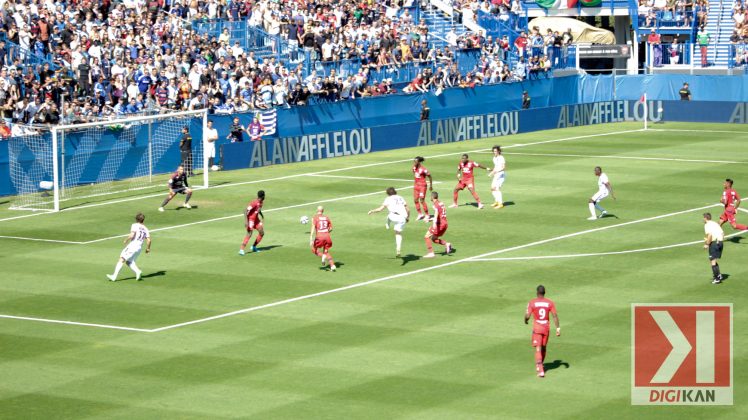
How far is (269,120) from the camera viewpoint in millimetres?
59625

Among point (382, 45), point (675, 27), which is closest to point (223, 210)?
point (382, 45)

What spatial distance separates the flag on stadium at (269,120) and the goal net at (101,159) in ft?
13.2

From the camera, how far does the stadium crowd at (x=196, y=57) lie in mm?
54375

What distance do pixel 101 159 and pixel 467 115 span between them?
25195mm

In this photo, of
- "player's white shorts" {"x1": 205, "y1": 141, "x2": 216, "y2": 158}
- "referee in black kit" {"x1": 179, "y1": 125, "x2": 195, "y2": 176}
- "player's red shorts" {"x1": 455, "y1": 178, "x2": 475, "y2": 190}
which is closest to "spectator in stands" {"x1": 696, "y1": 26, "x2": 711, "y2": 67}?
"player's white shorts" {"x1": 205, "y1": 141, "x2": 216, "y2": 158}

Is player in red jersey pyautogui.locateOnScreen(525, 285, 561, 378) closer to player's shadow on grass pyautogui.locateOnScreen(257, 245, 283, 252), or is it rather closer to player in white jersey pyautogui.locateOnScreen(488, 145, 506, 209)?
player's shadow on grass pyautogui.locateOnScreen(257, 245, 283, 252)

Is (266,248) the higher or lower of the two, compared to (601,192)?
lower

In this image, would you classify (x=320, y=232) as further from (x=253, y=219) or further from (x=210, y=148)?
(x=210, y=148)

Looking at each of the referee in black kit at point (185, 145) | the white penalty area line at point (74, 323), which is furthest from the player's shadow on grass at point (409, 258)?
the referee in black kit at point (185, 145)

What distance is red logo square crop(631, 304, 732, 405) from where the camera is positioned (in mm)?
24156

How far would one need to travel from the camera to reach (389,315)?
3038cm

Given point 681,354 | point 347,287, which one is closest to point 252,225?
point 347,287

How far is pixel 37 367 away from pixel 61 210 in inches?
795

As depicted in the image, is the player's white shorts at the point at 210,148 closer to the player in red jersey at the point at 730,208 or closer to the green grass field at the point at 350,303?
the green grass field at the point at 350,303
